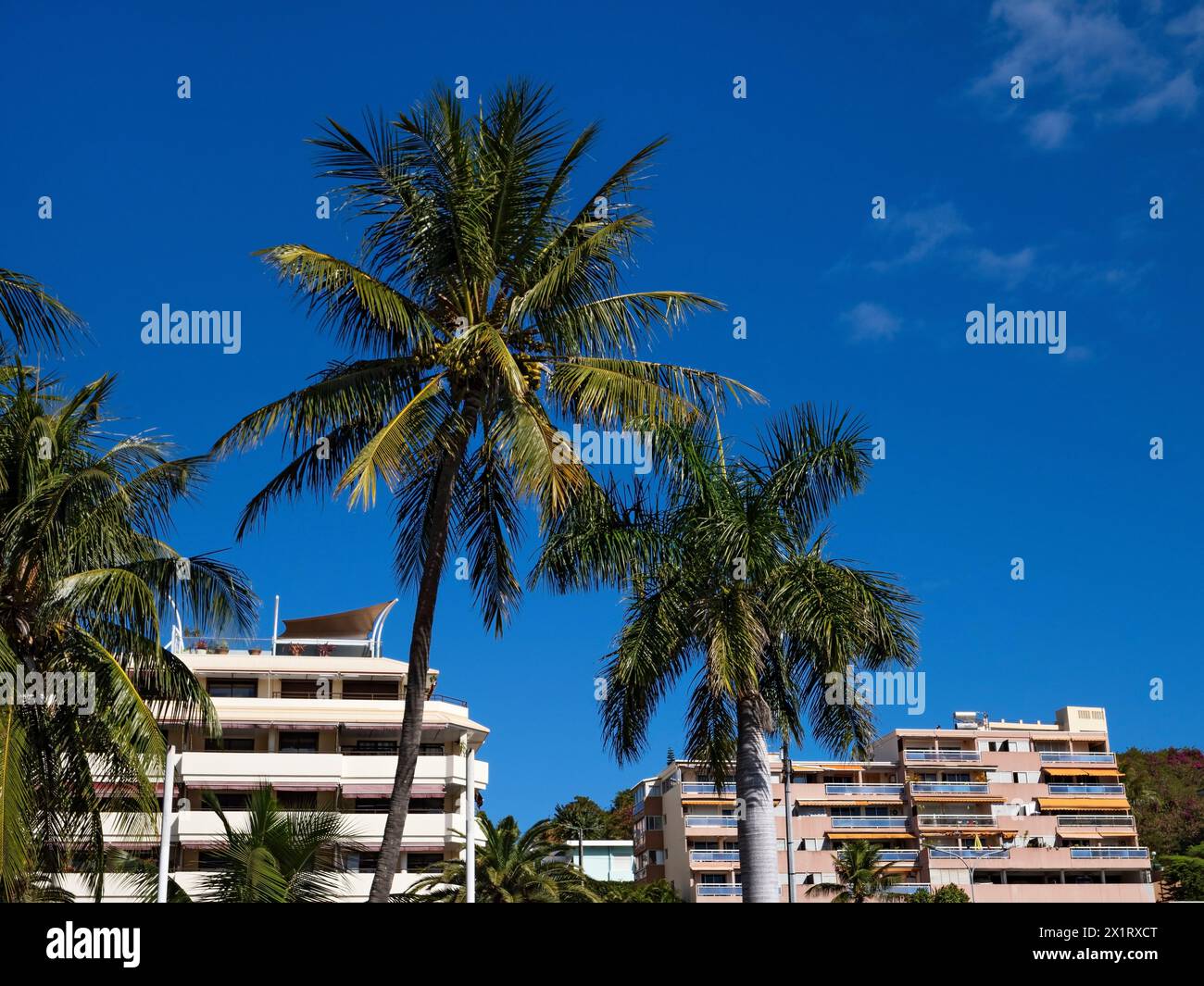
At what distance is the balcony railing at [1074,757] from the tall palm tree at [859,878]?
Result: 711 inches

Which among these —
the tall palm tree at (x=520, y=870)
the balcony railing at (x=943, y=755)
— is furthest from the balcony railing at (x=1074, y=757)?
the tall palm tree at (x=520, y=870)

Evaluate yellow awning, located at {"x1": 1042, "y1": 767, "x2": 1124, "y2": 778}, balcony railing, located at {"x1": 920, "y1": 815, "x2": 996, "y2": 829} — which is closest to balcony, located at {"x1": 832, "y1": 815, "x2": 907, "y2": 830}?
balcony railing, located at {"x1": 920, "y1": 815, "x2": 996, "y2": 829}

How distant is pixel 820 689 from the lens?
22.8 meters

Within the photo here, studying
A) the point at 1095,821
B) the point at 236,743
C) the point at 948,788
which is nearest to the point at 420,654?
the point at 236,743

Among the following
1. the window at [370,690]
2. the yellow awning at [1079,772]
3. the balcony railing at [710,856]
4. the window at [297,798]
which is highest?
the window at [370,690]

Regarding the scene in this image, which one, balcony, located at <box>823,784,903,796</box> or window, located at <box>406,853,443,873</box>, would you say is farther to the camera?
balcony, located at <box>823,784,903,796</box>

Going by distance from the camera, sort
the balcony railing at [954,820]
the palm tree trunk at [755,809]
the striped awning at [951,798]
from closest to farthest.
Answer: the palm tree trunk at [755,809]
the balcony railing at [954,820]
the striped awning at [951,798]

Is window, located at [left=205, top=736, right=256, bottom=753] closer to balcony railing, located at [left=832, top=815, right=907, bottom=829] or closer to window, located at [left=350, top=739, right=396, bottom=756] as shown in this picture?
window, located at [left=350, top=739, right=396, bottom=756]

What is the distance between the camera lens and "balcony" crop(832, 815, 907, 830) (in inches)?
3605

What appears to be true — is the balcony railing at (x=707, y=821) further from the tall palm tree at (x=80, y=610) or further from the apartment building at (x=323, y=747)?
the tall palm tree at (x=80, y=610)

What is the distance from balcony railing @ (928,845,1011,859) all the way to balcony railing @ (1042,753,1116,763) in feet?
34.0

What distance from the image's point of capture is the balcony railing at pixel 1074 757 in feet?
317
